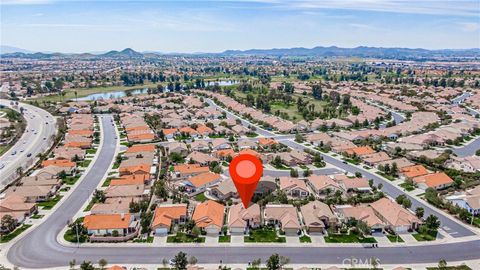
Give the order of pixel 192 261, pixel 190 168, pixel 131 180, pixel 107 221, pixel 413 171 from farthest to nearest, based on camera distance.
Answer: pixel 190 168, pixel 413 171, pixel 131 180, pixel 107 221, pixel 192 261

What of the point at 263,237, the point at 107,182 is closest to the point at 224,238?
the point at 263,237

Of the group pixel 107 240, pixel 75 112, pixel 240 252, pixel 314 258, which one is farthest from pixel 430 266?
pixel 75 112

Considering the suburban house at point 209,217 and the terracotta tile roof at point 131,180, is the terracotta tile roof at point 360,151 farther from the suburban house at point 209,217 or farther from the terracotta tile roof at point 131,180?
the terracotta tile roof at point 131,180

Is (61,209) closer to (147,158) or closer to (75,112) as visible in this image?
(147,158)

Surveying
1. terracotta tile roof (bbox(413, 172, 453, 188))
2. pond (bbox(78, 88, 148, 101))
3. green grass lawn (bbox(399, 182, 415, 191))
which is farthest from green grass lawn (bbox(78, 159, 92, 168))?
pond (bbox(78, 88, 148, 101))

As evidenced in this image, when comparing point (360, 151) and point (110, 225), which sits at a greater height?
point (360, 151)

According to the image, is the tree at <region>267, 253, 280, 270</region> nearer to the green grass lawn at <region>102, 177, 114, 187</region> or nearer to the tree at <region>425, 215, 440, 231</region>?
the tree at <region>425, 215, 440, 231</region>

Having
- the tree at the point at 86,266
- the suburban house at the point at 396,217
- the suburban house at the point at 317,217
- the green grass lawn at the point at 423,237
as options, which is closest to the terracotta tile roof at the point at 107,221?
the tree at the point at 86,266

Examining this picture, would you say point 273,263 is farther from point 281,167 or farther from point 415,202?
point 281,167
